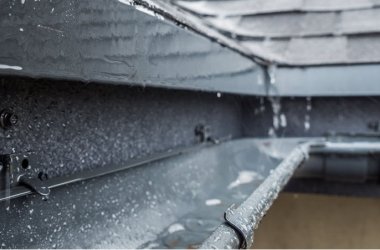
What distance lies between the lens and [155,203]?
3.37ft

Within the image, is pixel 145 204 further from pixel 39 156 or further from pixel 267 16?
pixel 267 16

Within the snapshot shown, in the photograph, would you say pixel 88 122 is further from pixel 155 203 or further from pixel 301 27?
pixel 301 27

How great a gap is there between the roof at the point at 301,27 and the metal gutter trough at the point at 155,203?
21.9 inches

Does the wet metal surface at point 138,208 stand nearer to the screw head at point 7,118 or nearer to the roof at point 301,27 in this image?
the screw head at point 7,118

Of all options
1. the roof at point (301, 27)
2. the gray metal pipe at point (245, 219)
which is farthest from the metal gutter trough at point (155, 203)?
the roof at point (301, 27)

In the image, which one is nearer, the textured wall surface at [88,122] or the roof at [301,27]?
the textured wall surface at [88,122]

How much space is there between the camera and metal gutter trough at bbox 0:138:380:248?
652 mm

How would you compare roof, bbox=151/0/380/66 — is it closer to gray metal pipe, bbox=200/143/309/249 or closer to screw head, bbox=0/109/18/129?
gray metal pipe, bbox=200/143/309/249

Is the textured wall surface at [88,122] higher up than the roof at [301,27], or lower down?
lower down

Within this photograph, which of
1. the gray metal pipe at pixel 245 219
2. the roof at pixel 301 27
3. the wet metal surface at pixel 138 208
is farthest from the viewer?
the roof at pixel 301 27

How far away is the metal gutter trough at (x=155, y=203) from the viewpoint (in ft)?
2.14

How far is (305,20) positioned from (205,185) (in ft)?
4.17

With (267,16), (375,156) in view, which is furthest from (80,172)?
(267,16)

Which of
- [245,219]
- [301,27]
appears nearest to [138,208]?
[245,219]
